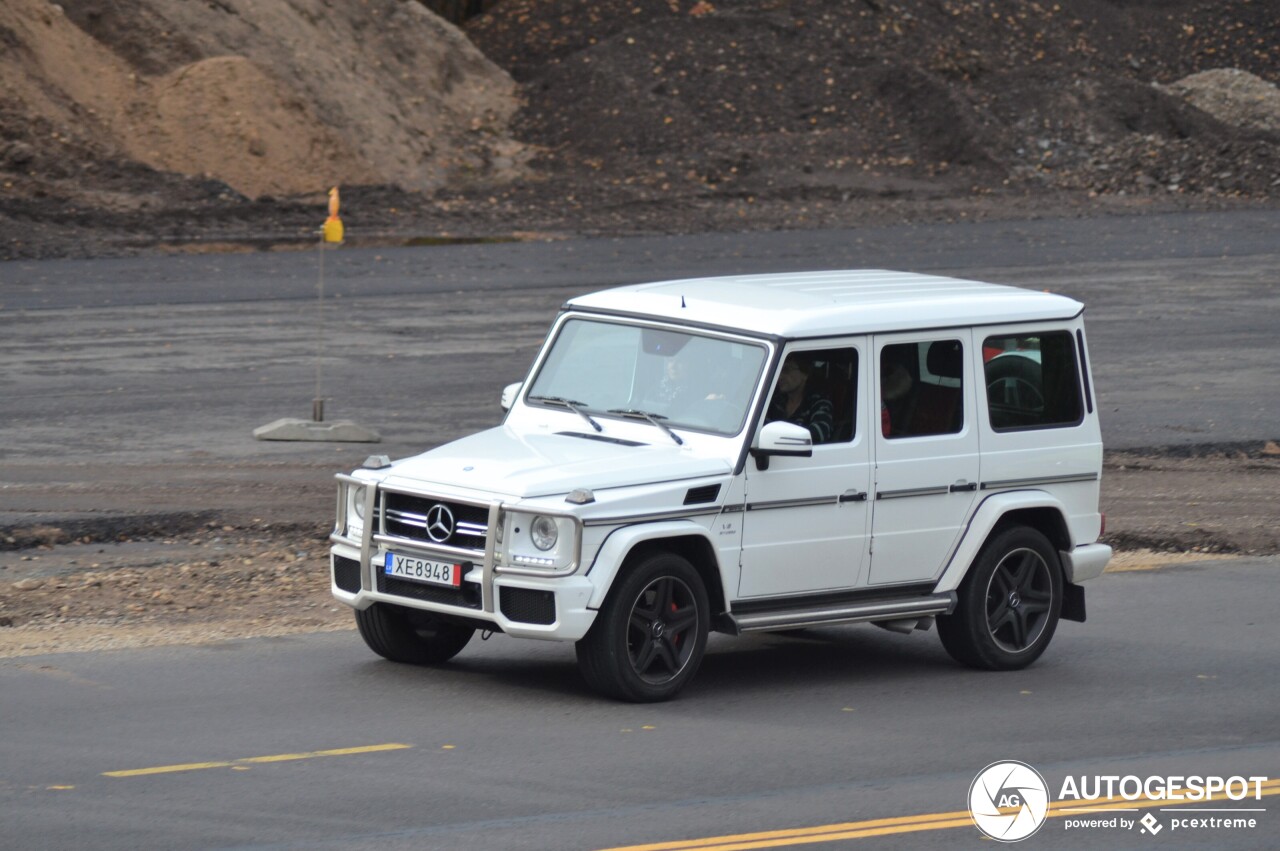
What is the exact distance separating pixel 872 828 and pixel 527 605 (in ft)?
6.93

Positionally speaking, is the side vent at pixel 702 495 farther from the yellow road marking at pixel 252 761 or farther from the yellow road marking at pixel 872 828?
the yellow road marking at pixel 872 828

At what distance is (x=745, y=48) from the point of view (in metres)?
46.9

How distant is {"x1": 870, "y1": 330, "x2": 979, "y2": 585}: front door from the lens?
32.2 feet

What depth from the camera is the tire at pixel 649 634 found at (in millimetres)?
8977

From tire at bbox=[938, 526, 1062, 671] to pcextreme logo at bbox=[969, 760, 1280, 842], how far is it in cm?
173

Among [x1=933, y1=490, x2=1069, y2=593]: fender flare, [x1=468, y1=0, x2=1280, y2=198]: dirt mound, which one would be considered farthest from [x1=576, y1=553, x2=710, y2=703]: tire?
[x1=468, y1=0, x2=1280, y2=198]: dirt mound

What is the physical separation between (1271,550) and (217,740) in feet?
28.7

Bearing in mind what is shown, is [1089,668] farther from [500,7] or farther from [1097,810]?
[500,7]

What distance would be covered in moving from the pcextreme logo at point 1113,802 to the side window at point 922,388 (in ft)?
6.69

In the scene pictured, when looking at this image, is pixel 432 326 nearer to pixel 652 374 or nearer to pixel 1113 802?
pixel 652 374

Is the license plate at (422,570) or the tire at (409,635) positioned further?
Result: the tire at (409,635)

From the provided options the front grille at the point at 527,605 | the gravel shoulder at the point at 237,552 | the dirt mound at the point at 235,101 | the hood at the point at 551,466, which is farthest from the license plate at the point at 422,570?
the dirt mound at the point at 235,101

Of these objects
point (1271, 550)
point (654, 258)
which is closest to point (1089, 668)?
point (1271, 550)

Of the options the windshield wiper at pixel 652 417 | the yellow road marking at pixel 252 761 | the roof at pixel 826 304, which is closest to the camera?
the yellow road marking at pixel 252 761
